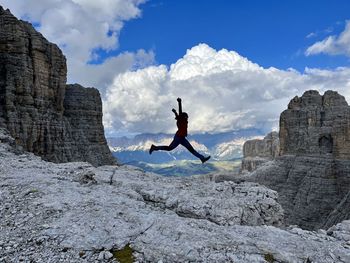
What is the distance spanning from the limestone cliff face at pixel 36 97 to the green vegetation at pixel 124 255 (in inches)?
1937

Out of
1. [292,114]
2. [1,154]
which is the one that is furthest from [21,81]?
[292,114]

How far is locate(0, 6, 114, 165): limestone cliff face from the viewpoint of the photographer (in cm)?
6066

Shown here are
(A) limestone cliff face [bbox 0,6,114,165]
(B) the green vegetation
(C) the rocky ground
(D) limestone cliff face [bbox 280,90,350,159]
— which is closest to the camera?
(B) the green vegetation

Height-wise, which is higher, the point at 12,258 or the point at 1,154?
the point at 1,154

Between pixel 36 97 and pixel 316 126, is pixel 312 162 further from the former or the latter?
pixel 36 97

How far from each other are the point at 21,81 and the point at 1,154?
3541 centimetres

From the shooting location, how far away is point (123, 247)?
14.6 m

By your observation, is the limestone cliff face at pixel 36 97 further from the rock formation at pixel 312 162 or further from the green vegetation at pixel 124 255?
the rock formation at pixel 312 162

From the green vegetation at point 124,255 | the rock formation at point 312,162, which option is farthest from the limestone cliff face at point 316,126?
the green vegetation at point 124,255

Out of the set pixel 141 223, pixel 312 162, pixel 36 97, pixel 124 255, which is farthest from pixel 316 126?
pixel 124 255

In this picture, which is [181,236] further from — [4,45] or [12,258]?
[4,45]

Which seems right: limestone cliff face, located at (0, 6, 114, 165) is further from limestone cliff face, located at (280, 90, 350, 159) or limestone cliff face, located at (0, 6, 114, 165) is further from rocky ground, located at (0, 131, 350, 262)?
limestone cliff face, located at (280, 90, 350, 159)

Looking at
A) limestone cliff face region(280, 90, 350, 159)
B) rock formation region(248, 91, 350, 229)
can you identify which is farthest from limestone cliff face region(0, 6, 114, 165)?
limestone cliff face region(280, 90, 350, 159)

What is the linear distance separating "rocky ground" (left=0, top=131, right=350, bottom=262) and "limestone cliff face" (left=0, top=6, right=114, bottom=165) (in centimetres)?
4007
